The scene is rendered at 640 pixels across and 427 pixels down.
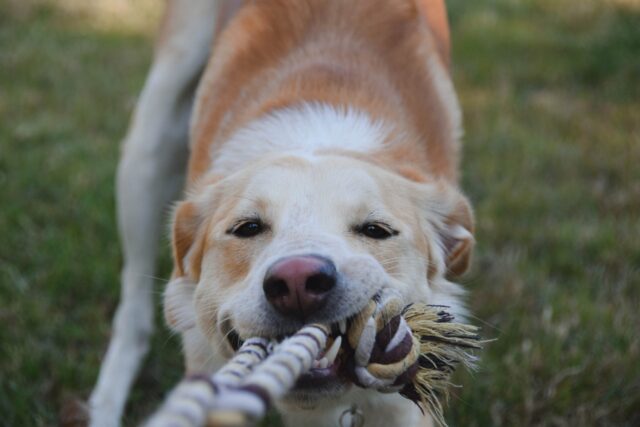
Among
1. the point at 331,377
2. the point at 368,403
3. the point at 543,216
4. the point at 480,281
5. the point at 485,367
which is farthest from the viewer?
the point at 543,216

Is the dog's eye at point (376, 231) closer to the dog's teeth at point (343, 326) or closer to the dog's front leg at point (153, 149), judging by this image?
the dog's teeth at point (343, 326)

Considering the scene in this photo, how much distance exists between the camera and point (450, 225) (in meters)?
2.69

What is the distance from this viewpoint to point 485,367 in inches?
122

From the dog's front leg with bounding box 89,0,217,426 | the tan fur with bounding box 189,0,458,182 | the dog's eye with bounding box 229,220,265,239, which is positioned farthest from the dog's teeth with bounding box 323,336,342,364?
the dog's front leg with bounding box 89,0,217,426

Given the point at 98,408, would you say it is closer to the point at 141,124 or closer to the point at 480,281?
the point at 141,124

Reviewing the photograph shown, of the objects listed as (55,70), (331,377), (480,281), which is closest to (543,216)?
(480,281)

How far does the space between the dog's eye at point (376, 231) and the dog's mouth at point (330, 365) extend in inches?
16.4

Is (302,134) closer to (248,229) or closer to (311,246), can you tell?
(248,229)

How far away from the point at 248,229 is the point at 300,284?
530 mm

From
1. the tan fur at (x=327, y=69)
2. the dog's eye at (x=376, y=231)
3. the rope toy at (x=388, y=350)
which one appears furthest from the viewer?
the tan fur at (x=327, y=69)

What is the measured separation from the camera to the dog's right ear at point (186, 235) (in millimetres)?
2619

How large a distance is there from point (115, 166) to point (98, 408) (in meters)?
2.03

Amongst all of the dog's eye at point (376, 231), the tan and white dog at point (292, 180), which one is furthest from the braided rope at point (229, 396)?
the dog's eye at point (376, 231)

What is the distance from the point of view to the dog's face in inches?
72.4
